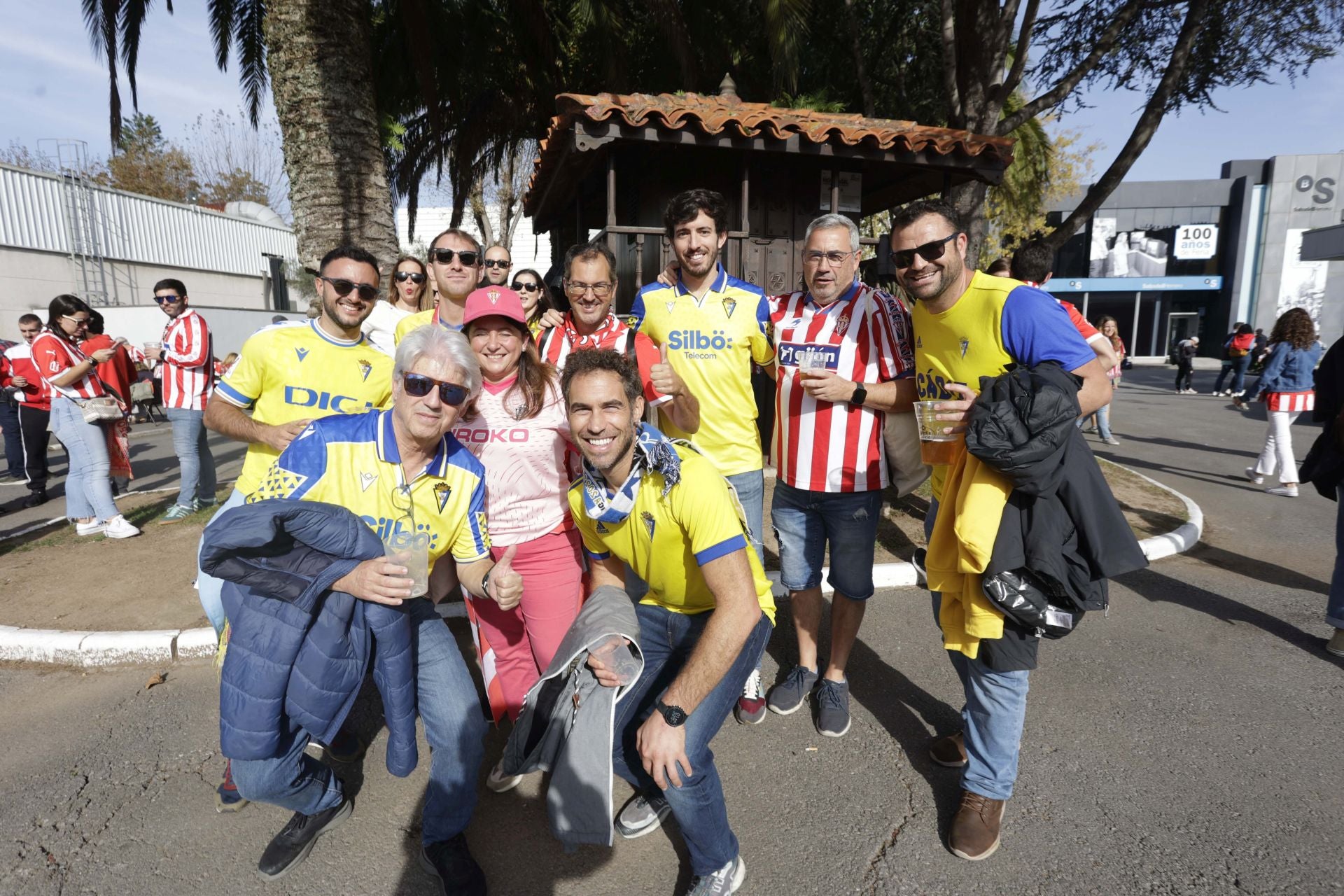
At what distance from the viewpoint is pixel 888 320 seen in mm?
3086

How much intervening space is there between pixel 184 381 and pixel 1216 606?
27.8ft

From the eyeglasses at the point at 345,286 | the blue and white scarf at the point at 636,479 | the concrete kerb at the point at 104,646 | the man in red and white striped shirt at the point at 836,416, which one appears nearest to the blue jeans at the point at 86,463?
the concrete kerb at the point at 104,646

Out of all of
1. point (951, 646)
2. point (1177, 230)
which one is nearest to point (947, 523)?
point (951, 646)

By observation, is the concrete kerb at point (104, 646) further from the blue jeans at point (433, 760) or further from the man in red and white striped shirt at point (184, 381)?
the man in red and white striped shirt at point (184, 381)

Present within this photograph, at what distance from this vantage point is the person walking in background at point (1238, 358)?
16.9 m

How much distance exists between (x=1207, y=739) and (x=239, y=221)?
106 feet

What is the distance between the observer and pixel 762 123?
222 inches

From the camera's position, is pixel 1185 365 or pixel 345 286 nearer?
pixel 345 286

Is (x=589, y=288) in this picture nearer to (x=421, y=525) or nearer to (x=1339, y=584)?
(x=421, y=525)

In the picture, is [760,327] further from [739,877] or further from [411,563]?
[739,877]

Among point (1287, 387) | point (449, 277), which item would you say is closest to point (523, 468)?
point (449, 277)

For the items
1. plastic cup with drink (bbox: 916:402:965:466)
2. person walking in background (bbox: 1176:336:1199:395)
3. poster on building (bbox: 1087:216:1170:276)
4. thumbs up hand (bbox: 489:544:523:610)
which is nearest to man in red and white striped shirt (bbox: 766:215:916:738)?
plastic cup with drink (bbox: 916:402:965:466)

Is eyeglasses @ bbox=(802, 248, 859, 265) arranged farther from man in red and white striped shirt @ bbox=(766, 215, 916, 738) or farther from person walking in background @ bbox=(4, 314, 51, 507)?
person walking in background @ bbox=(4, 314, 51, 507)

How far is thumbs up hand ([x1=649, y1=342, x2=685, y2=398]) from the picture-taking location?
2840 millimetres
